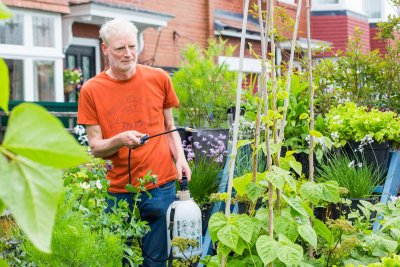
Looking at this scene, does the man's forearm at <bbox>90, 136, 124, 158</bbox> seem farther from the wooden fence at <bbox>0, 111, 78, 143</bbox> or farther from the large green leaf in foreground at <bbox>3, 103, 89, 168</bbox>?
the wooden fence at <bbox>0, 111, 78, 143</bbox>

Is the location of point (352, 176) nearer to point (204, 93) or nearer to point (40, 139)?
point (204, 93)

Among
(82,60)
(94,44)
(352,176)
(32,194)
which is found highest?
(94,44)

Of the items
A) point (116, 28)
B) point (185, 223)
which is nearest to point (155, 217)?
point (185, 223)

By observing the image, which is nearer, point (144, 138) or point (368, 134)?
point (144, 138)

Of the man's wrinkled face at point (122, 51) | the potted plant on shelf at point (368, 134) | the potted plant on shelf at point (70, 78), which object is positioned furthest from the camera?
the potted plant on shelf at point (70, 78)

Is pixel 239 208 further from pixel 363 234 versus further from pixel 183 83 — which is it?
pixel 183 83

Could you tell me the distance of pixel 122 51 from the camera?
12.4 ft

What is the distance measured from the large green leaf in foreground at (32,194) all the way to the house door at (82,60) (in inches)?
547

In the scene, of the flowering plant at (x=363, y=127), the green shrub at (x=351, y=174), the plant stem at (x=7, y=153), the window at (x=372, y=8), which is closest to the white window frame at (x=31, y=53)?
the flowering plant at (x=363, y=127)

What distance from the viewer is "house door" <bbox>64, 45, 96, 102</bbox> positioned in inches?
562

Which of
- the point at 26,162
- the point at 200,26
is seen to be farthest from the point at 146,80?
the point at 200,26

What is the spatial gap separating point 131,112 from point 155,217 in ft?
1.93

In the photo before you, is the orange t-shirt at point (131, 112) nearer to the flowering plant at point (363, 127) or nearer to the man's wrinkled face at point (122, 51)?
the man's wrinkled face at point (122, 51)

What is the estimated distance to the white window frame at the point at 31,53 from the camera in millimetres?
12836
